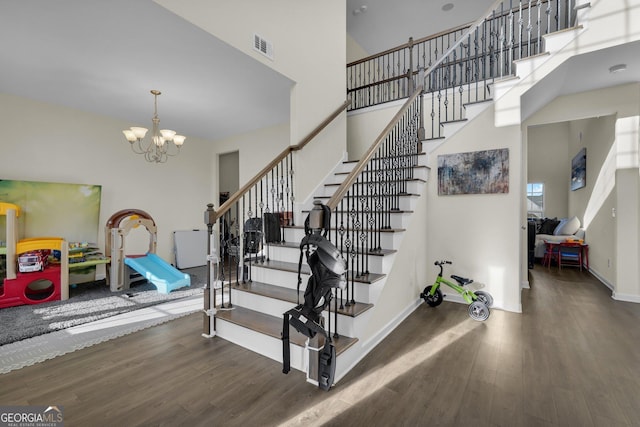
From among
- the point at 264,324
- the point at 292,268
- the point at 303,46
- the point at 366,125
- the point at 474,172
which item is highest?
the point at 303,46

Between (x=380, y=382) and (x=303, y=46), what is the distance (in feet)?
13.2

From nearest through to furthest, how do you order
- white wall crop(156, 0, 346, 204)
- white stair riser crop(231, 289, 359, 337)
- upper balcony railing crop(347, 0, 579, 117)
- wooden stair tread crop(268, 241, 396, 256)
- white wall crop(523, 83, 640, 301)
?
white stair riser crop(231, 289, 359, 337) < wooden stair tread crop(268, 241, 396, 256) < white wall crop(156, 0, 346, 204) < upper balcony railing crop(347, 0, 579, 117) < white wall crop(523, 83, 640, 301)

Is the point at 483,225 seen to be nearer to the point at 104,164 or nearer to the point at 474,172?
the point at 474,172

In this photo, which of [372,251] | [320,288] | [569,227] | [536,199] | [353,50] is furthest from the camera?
[536,199]

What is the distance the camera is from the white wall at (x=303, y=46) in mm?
2844

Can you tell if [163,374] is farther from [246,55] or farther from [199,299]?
[246,55]

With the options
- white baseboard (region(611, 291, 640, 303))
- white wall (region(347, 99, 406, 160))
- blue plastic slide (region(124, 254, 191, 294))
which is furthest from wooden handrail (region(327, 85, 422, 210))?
white baseboard (region(611, 291, 640, 303))

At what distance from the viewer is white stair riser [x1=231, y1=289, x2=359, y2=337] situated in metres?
2.25

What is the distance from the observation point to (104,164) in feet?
17.0

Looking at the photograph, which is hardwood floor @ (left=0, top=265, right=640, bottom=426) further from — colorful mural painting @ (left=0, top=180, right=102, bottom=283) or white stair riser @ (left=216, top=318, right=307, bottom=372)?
colorful mural painting @ (left=0, top=180, right=102, bottom=283)

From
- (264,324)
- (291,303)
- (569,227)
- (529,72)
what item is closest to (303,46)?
(529,72)

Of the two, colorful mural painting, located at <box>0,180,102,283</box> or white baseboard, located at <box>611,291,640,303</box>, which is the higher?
colorful mural painting, located at <box>0,180,102,283</box>

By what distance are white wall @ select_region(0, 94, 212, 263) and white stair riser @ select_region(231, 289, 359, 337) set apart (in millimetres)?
3906

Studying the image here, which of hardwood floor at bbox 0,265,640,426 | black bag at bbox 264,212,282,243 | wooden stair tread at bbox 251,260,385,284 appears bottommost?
hardwood floor at bbox 0,265,640,426
